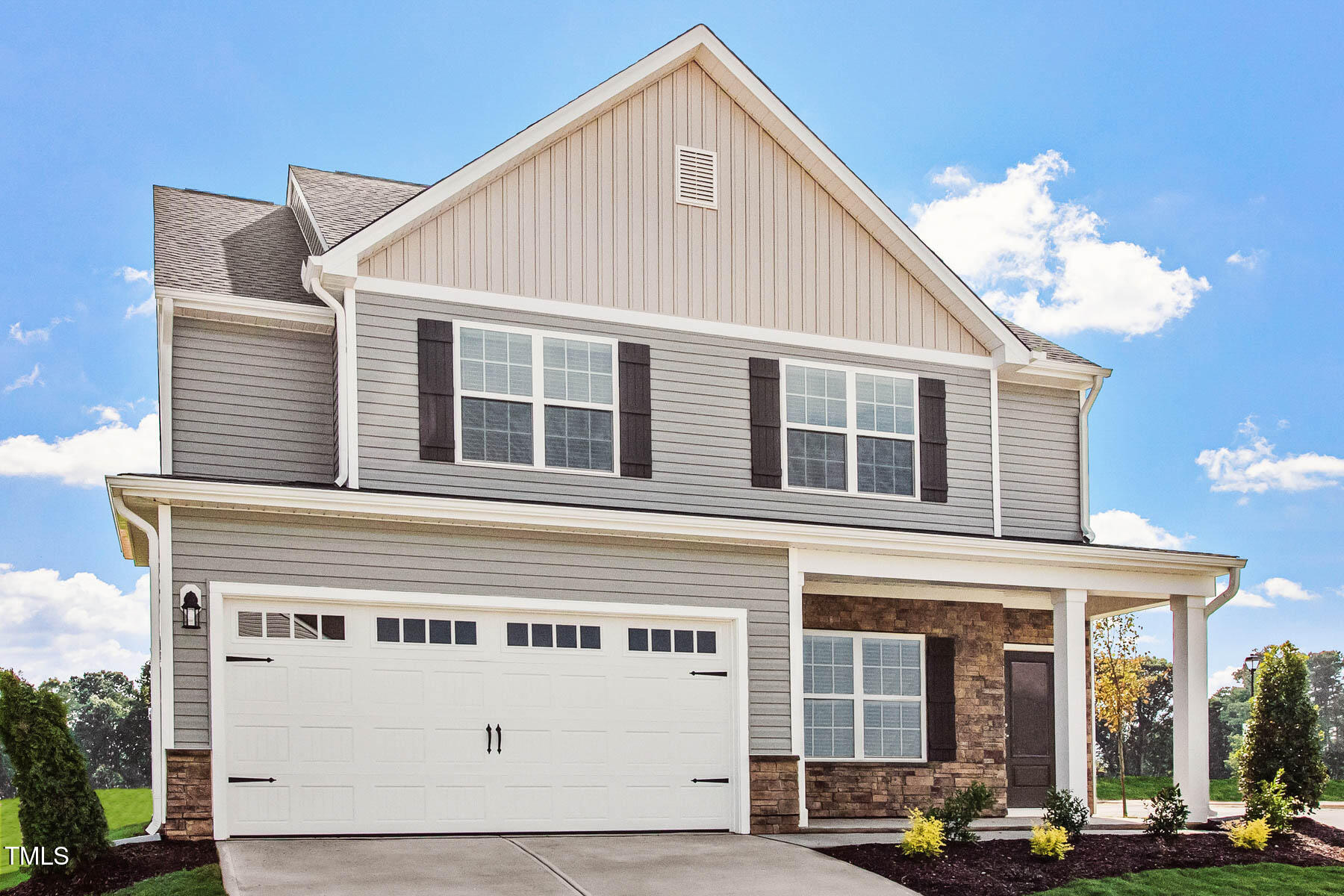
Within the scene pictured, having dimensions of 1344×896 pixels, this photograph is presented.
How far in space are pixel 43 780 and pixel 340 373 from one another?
4.62 m

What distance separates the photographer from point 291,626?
11.4m

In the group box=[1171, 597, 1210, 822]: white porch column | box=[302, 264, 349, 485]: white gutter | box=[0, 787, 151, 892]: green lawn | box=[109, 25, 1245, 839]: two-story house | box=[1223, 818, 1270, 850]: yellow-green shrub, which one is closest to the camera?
box=[109, 25, 1245, 839]: two-story house

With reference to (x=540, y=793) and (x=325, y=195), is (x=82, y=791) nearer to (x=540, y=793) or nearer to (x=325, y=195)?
(x=540, y=793)

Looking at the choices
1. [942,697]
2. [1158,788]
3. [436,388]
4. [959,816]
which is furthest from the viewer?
[1158,788]

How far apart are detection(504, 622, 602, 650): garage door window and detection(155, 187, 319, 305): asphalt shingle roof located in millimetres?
4389

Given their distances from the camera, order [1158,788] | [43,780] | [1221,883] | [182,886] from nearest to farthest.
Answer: [182,886], [43,780], [1221,883], [1158,788]

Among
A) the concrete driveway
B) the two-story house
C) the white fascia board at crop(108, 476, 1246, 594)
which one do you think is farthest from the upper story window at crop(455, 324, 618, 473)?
the concrete driveway

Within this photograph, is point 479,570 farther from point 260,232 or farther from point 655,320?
point 260,232

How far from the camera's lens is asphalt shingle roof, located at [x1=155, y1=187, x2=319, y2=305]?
1378 centimetres

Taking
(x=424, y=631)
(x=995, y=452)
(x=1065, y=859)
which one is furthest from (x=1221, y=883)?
(x=424, y=631)

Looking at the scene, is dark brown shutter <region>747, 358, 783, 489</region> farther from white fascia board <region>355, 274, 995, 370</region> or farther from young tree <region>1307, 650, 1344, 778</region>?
young tree <region>1307, 650, 1344, 778</region>

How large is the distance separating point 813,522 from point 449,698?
421 centimetres

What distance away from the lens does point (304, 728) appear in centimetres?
1126

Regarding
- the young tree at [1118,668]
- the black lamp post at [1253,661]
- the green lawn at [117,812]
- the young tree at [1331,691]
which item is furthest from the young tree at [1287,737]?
the young tree at [1331,691]
